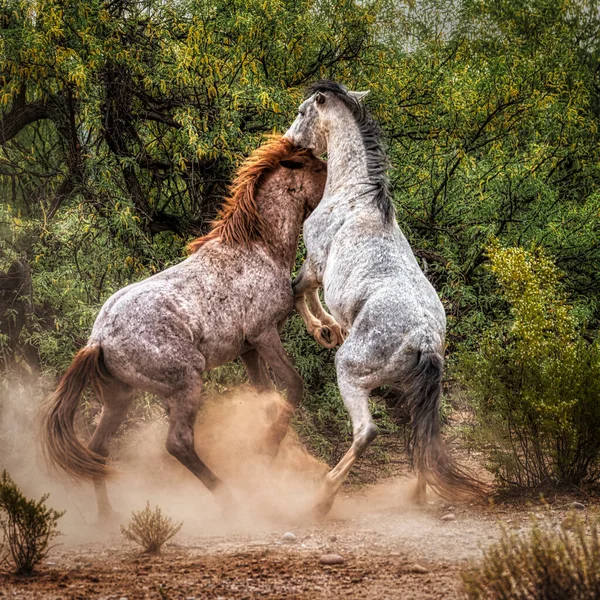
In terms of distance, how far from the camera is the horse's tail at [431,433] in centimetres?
561

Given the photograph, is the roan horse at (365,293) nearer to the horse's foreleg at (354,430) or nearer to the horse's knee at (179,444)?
the horse's foreleg at (354,430)

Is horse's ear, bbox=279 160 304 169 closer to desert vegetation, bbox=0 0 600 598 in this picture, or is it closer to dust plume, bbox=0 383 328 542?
desert vegetation, bbox=0 0 600 598

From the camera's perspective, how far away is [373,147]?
6.48m

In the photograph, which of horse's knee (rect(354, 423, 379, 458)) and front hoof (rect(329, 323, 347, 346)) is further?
front hoof (rect(329, 323, 347, 346))

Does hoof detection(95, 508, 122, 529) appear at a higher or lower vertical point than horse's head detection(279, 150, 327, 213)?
lower

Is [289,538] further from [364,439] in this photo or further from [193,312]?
[193,312]

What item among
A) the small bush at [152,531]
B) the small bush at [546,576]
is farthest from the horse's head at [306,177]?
the small bush at [546,576]

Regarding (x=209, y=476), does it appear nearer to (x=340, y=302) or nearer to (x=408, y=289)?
(x=340, y=302)

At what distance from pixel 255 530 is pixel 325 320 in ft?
6.03

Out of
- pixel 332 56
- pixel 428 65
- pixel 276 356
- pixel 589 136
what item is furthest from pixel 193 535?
pixel 589 136

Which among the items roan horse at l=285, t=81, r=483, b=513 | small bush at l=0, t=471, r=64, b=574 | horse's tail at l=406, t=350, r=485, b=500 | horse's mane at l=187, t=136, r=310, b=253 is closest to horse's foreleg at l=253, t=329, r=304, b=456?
roan horse at l=285, t=81, r=483, b=513

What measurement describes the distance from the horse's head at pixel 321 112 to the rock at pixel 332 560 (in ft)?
11.4

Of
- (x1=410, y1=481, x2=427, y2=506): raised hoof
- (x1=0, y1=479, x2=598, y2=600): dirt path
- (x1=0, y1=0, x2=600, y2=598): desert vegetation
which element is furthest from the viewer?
(x1=0, y1=0, x2=600, y2=598): desert vegetation

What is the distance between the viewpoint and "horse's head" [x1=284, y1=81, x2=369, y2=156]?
6.61 m
